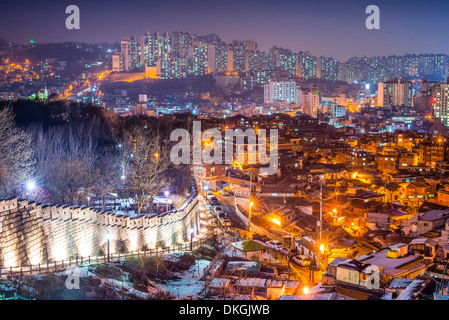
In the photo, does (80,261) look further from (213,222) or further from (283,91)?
(283,91)

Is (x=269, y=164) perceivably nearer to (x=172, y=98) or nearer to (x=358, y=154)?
(x=358, y=154)

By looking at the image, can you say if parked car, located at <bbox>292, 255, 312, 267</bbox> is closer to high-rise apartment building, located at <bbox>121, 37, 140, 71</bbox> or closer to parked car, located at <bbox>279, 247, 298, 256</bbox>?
parked car, located at <bbox>279, 247, 298, 256</bbox>

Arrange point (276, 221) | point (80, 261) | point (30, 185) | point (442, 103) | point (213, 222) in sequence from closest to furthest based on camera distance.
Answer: point (80, 261), point (30, 185), point (213, 222), point (276, 221), point (442, 103)

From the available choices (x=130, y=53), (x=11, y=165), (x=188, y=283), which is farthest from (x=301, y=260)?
(x=130, y=53)

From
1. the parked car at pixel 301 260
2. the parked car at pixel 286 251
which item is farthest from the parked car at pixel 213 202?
the parked car at pixel 301 260

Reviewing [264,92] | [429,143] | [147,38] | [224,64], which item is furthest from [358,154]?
[224,64]

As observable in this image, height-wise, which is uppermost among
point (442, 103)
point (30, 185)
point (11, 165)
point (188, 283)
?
point (442, 103)
